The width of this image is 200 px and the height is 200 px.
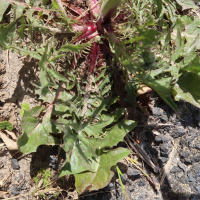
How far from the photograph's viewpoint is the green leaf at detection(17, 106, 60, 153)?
1811 mm

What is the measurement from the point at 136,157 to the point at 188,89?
83 cm

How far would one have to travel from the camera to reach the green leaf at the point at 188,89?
1929 mm

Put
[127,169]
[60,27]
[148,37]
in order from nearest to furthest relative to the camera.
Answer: [148,37] < [60,27] < [127,169]

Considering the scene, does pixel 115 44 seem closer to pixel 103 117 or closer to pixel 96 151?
pixel 103 117

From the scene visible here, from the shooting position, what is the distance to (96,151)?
1.96 metres

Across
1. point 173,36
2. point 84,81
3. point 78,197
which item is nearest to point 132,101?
point 84,81

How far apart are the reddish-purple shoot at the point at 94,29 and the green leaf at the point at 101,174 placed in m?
0.79

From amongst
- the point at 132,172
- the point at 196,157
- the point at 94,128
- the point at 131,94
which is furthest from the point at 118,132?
the point at 196,157

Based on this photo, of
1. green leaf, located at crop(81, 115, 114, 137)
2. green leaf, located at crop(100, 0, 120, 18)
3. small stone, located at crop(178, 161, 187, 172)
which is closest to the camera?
green leaf, located at crop(100, 0, 120, 18)

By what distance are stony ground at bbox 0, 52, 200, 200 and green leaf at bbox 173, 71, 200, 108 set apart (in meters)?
0.27

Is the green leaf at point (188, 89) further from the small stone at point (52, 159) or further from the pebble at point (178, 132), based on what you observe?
the small stone at point (52, 159)

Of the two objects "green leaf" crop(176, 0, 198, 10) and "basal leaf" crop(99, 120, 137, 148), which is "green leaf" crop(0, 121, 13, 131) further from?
"green leaf" crop(176, 0, 198, 10)

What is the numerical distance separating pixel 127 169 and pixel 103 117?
59 cm

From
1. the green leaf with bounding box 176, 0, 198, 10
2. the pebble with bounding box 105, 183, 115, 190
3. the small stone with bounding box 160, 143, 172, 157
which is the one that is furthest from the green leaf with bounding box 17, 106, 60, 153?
the green leaf with bounding box 176, 0, 198, 10
